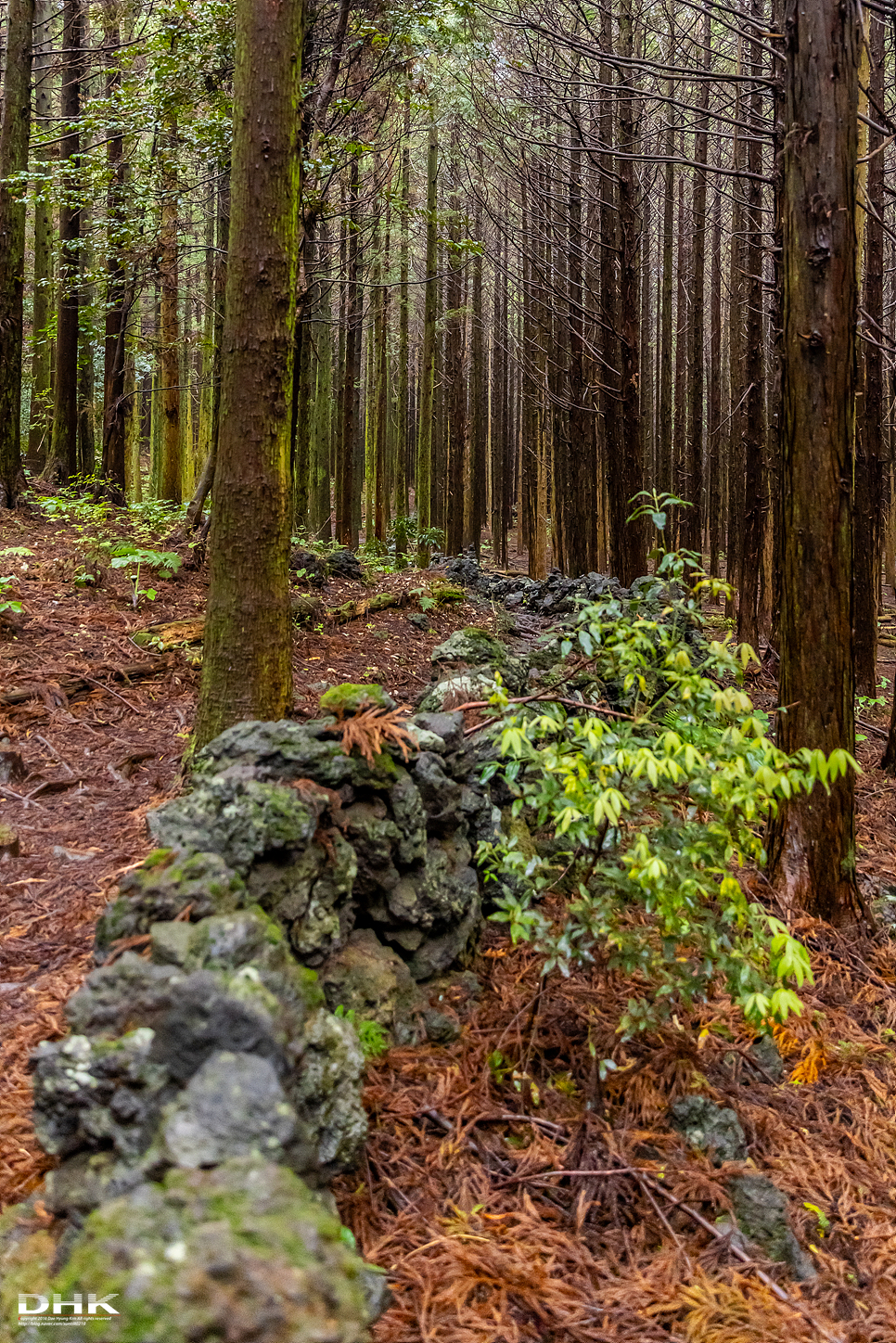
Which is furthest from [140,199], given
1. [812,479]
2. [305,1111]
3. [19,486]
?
[305,1111]

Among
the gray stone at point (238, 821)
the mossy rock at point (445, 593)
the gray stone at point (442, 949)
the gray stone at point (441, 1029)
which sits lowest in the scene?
the gray stone at point (441, 1029)

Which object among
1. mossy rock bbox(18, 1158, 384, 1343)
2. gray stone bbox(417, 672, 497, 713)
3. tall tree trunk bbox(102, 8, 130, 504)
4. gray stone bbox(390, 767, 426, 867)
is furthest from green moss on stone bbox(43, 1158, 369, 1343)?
tall tree trunk bbox(102, 8, 130, 504)

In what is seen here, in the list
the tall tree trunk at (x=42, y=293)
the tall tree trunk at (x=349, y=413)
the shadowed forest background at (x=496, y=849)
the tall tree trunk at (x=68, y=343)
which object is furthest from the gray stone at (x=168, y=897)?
the tall tree trunk at (x=349, y=413)

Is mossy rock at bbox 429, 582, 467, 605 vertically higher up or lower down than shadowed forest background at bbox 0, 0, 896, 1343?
higher up

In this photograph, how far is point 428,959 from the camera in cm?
293

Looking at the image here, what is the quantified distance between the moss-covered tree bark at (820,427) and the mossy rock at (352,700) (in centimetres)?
216

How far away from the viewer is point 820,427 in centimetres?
386

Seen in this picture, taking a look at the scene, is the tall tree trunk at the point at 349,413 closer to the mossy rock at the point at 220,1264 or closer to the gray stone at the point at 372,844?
the gray stone at the point at 372,844

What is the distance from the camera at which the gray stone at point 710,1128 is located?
8.15ft

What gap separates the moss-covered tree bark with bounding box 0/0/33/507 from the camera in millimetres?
8180

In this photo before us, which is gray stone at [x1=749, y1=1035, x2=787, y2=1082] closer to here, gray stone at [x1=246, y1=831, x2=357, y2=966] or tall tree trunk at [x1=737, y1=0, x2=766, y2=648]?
gray stone at [x1=246, y1=831, x2=357, y2=966]

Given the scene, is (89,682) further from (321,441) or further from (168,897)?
(321,441)

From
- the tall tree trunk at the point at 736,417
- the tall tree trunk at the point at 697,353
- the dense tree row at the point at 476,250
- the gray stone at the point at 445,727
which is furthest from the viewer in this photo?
the tall tree trunk at the point at 697,353

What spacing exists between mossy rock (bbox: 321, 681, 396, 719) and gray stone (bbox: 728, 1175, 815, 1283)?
1978mm
